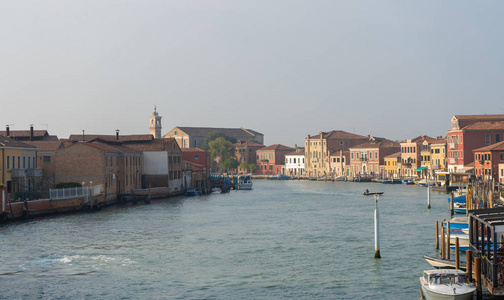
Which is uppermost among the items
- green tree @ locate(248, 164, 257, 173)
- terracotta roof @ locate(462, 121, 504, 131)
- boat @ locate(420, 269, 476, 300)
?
terracotta roof @ locate(462, 121, 504, 131)

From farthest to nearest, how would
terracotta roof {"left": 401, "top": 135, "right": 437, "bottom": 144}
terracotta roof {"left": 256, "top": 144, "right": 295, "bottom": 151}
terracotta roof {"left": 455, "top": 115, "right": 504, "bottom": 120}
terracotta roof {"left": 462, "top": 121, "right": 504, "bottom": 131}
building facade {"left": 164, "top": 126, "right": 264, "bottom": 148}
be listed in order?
building facade {"left": 164, "top": 126, "right": 264, "bottom": 148}, terracotta roof {"left": 256, "top": 144, "right": 295, "bottom": 151}, terracotta roof {"left": 401, "top": 135, "right": 437, "bottom": 144}, terracotta roof {"left": 455, "top": 115, "right": 504, "bottom": 120}, terracotta roof {"left": 462, "top": 121, "right": 504, "bottom": 131}

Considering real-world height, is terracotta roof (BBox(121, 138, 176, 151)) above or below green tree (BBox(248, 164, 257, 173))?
above

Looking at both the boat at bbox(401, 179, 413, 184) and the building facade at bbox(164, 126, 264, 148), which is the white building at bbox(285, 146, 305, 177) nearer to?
the building facade at bbox(164, 126, 264, 148)

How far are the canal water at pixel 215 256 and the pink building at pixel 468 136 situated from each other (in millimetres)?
33442

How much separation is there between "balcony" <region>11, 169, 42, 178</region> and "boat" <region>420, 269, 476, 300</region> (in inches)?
1403

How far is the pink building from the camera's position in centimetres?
7750

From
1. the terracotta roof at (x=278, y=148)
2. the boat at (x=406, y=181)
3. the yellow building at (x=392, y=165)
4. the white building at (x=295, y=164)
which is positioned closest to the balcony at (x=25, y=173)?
the boat at (x=406, y=181)

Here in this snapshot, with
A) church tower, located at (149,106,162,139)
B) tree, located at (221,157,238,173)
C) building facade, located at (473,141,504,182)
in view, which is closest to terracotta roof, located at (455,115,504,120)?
building facade, located at (473,141,504,182)

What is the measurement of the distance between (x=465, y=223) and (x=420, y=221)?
29.1 feet

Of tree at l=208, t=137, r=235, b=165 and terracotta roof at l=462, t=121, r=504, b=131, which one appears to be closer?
terracotta roof at l=462, t=121, r=504, b=131

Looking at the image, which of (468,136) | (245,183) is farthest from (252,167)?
(468,136)

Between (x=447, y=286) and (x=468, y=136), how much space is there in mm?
62905

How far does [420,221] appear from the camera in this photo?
4178 cm

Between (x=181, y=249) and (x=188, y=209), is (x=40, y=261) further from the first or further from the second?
(x=188, y=209)
